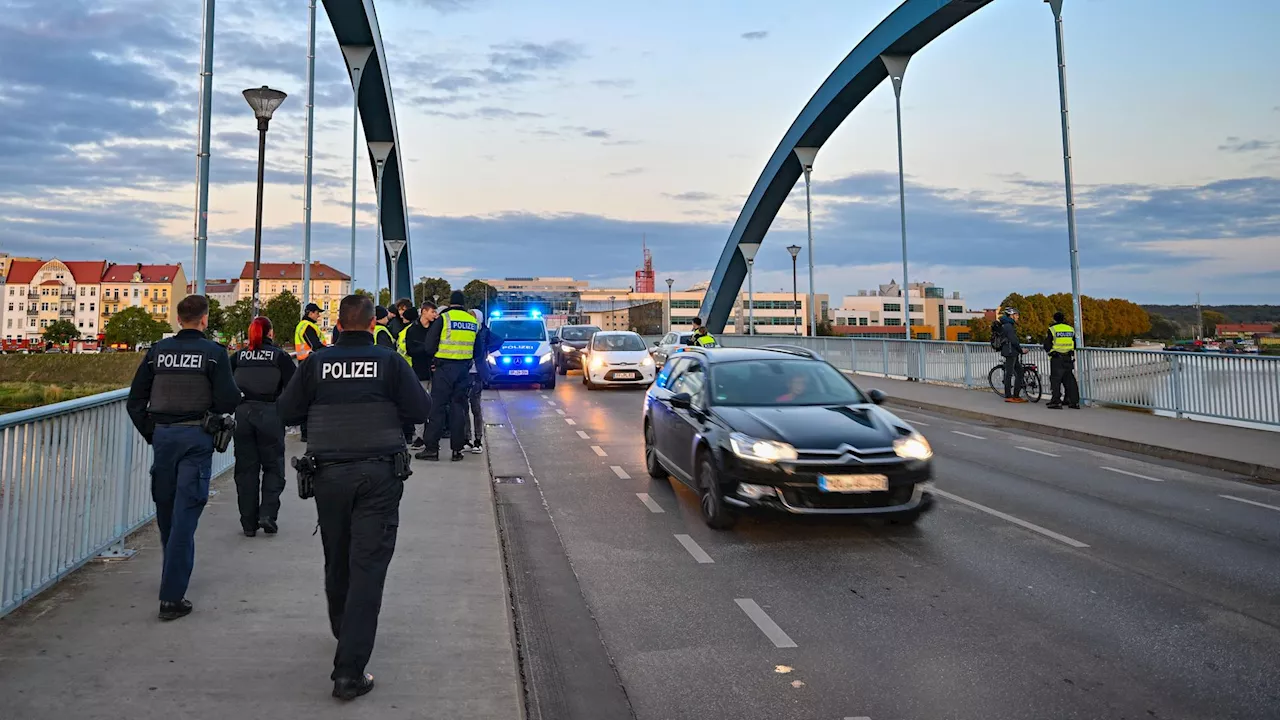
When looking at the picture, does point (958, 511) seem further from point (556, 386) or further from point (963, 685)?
point (556, 386)

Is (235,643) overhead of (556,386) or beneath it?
beneath

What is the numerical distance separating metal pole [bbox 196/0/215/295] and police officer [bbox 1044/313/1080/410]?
13.8 meters

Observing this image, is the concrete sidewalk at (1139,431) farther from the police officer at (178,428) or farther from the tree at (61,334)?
the tree at (61,334)

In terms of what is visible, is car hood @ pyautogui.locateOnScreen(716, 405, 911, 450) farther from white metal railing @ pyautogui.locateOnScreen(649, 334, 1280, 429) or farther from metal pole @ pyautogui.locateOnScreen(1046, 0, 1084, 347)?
metal pole @ pyautogui.locateOnScreen(1046, 0, 1084, 347)

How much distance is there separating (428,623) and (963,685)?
8.55 feet

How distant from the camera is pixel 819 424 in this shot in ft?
21.5

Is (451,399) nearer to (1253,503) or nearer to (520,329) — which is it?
(1253,503)

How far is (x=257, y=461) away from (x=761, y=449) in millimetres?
3788

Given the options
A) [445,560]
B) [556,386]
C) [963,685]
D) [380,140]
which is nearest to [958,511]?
[963,685]

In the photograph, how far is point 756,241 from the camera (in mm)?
52531

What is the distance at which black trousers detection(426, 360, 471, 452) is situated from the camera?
9711 mm

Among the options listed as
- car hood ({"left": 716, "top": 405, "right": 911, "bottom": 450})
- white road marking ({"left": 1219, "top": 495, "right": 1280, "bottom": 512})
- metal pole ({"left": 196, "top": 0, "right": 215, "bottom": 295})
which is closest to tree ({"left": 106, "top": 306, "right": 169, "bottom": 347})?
metal pole ({"left": 196, "top": 0, "right": 215, "bottom": 295})

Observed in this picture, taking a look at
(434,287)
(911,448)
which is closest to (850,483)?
(911,448)

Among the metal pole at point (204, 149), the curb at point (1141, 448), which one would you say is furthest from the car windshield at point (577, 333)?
the metal pole at point (204, 149)
